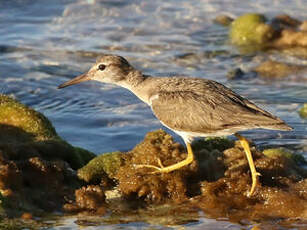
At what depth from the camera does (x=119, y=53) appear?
11.6 metres

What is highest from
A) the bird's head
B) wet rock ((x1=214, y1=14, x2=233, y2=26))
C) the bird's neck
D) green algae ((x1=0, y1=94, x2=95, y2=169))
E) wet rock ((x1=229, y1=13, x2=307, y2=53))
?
wet rock ((x1=214, y1=14, x2=233, y2=26))

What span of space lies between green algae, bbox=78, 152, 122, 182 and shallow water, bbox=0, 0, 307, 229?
188 cm

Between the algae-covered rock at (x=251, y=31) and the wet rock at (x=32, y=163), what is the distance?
670cm

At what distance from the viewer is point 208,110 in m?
5.98

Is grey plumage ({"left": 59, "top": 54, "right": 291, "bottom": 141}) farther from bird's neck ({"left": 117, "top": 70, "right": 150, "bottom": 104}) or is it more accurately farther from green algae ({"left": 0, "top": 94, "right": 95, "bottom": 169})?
green algae ({"left": 0, "top": 94, "right": 95, "bottom": 169})

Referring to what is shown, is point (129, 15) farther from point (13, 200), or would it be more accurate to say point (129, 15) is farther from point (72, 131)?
point (13, 200)

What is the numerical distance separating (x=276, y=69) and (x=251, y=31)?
2.08 m

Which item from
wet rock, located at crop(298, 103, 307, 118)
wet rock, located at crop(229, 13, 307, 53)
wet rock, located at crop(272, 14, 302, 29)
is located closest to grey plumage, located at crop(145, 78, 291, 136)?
wet rock, located at crop(298, 103, 307, 118)

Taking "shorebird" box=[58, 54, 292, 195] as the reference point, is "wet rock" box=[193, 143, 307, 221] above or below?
below

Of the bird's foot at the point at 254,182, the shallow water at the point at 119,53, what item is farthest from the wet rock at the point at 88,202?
the shallow water at the point at 119,53

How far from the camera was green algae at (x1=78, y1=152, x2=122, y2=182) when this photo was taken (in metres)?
5.71

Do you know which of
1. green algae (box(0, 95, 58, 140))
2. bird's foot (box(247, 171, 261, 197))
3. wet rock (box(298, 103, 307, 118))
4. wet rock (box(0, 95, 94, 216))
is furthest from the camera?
wet rock (box(298, 103, 307, 118))

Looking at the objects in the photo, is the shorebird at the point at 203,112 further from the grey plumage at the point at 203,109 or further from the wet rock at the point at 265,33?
the wet rock at the point at 265,33

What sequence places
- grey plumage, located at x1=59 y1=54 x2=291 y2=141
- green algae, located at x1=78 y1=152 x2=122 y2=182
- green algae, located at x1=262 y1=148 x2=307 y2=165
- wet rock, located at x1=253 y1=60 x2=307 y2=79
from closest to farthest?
green algae, located at x1=78 y1=152 x2=122 y2=182 < grey plumage, located at x1=59 y1=54 x2=291 y2=141 < green algae, located at x1=262 y1=148 x2=307 y2=165 < wet rock, located at x1=253 y1=60 x2=307 y2=79
